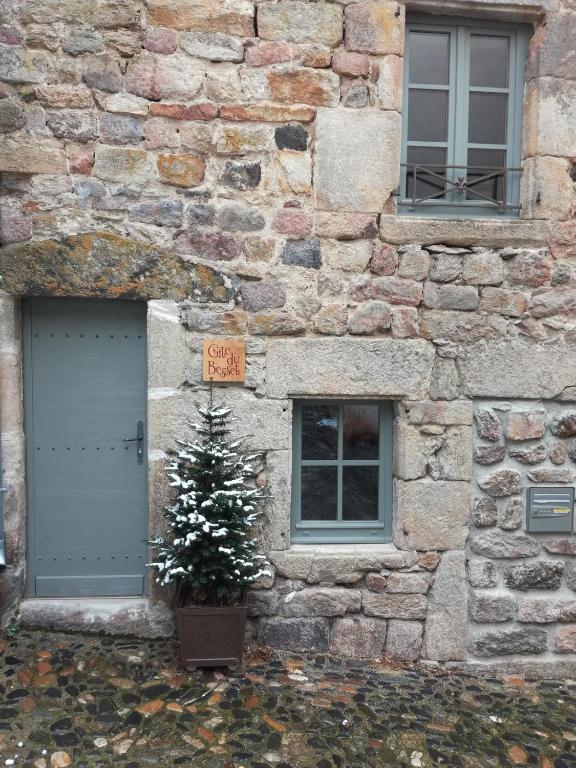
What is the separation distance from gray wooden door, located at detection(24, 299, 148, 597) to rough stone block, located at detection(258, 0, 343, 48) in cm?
161

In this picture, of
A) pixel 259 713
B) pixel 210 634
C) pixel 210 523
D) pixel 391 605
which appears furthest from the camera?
pixel 391 605

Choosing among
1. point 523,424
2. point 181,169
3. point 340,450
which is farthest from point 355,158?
point 523,424

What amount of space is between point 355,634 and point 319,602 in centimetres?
Result: 28

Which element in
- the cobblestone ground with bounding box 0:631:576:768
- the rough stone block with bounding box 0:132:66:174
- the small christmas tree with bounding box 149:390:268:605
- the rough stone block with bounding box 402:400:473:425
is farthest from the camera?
the rough stone block with bounding box 402:400:473:425

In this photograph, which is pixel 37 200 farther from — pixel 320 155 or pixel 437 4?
pixel 437 4

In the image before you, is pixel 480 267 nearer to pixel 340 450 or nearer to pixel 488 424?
pixel 488 424

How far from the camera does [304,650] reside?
342 cm

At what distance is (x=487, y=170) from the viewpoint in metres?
3.53

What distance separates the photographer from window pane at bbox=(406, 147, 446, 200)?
3.49 m

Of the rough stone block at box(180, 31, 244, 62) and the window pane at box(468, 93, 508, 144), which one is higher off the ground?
the rough stone block at box(180, 31, 244, 62)

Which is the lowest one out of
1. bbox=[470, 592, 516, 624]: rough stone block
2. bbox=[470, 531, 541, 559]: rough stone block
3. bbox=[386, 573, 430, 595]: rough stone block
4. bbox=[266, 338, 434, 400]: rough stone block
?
bbox=[470, 592, 516, 624]: rough stone block

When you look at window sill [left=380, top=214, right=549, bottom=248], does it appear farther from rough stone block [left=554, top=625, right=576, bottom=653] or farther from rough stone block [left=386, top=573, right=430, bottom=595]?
rough stone block [left=554, top=625, right=576, bottom=653]

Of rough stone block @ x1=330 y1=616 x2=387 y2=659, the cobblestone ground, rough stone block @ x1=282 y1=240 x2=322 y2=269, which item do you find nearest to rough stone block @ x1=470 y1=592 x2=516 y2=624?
the cobblestone ground

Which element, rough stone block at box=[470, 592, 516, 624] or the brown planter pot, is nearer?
the brown planter pot
